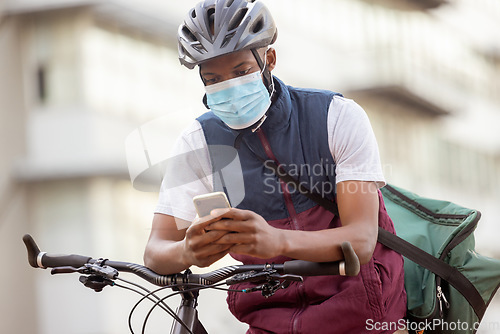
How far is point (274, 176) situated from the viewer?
203 cm

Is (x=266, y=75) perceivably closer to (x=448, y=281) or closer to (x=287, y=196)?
(x=287, y=196)

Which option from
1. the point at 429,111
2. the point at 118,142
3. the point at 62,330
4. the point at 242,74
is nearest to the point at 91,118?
the point at 118,142

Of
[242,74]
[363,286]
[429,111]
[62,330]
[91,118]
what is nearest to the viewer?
[363,286]

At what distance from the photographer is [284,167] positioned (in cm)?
203

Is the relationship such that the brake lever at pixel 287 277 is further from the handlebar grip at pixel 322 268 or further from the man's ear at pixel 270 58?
the man's ear at pixel 270 58

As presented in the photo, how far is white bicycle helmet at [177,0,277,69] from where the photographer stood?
6.53 feet

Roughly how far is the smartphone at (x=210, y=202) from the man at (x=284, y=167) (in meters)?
0.31

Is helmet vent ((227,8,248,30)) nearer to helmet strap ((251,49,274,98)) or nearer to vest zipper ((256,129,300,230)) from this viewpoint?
helmet strap ((251,49,274,98))

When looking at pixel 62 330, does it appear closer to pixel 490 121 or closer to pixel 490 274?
pixel 490 274

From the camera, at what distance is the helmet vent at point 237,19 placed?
2046 mm

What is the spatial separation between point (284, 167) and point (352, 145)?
22 centimetres

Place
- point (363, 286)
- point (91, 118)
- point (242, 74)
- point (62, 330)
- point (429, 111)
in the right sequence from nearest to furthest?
point (363, 286)
point (242, 74)
point (62, 330)
point (91, 118)
point (429, 111)

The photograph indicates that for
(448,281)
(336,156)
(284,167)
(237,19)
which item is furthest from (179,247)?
(448,281)

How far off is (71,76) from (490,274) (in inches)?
349
